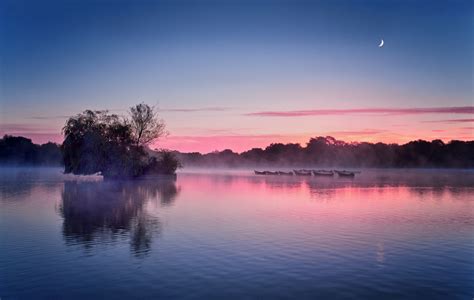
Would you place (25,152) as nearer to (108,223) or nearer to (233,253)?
(108,223)

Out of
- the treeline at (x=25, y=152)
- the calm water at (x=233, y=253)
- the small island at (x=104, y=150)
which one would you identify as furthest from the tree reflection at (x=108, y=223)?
the treeline at (x=25, y=152)

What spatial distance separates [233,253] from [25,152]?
190 m

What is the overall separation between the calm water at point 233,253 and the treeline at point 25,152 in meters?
166

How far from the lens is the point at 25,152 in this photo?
18538 centimetres

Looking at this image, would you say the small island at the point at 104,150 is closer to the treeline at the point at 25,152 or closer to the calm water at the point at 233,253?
the calm water at the point at 233,253

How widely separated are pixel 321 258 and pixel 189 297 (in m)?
6.83

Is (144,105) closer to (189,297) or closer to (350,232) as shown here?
(350,232)

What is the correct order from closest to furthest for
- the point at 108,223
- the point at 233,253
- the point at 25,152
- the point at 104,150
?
the point at 233,253
the point at 108,223
the point at 104,150
the point at 25,152

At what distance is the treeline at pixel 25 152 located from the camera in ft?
593

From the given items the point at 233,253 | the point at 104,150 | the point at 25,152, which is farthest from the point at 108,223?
the point at 25,152

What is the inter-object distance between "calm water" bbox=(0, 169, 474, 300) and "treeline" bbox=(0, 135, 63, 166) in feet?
545

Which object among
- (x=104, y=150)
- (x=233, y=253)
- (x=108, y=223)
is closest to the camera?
(x=233, y=253)

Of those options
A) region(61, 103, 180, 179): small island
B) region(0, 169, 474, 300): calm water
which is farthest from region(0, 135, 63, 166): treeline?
region(0, 169, 474, 300): calm water

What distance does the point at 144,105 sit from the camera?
84.3m
